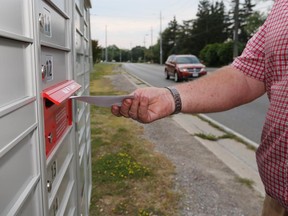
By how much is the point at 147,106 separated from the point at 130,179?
293 cm

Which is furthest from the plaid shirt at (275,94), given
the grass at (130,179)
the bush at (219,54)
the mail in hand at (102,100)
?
the bush at (219,54)

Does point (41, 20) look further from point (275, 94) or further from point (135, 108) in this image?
point (275, 94)

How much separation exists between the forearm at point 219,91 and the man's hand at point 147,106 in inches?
4.2

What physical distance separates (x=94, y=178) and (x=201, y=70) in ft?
54.6

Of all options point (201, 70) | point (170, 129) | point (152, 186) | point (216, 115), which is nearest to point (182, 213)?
point (152, 186)

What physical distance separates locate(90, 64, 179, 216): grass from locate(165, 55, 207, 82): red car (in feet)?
45.6

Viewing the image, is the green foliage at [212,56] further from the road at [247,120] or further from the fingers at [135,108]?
the fingers at [135,108]

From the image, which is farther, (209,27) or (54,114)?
(209,27)

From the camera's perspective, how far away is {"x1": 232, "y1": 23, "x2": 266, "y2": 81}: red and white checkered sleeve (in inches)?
77.9

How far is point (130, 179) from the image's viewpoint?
15.2 feet

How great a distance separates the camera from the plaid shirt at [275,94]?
1710 mm

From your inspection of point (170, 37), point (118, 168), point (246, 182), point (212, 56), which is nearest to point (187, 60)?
point (118, 168)

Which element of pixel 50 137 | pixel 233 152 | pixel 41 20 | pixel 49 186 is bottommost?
pixel 233 152

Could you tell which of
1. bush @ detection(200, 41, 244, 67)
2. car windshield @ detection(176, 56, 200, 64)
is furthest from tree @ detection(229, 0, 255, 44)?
car windshield @ detection(176, 56, 200, 64)
